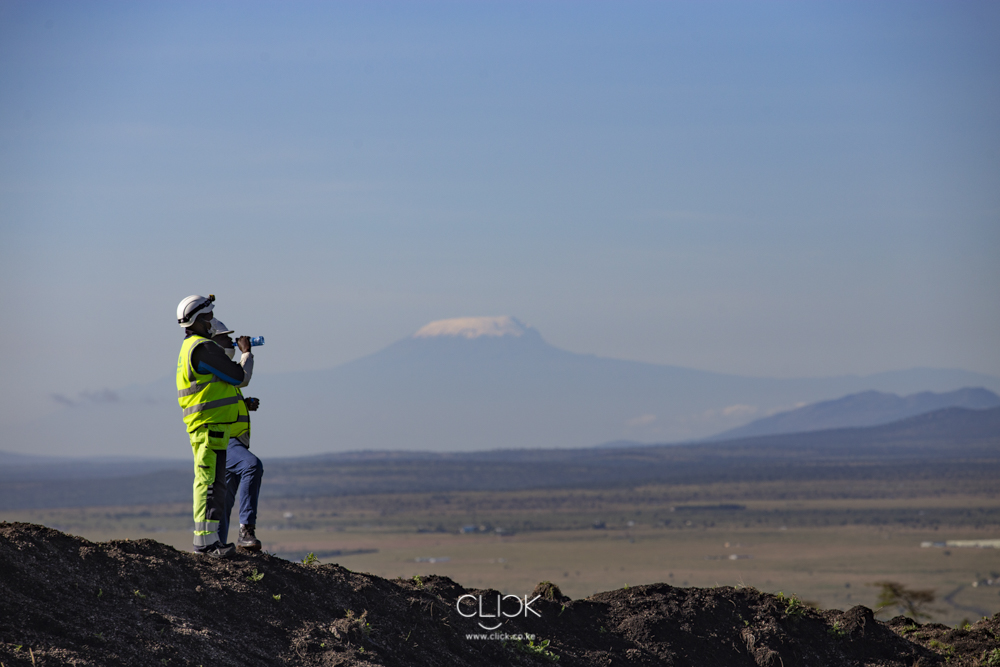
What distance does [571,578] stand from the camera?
328 feet

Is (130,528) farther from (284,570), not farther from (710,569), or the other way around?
(284,570)

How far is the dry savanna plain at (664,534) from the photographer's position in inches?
3826

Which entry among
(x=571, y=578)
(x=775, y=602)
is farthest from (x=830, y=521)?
(x=775, y=602)

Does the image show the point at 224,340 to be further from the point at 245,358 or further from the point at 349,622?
the point at 349,622

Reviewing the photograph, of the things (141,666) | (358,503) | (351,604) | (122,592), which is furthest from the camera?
(358,503)

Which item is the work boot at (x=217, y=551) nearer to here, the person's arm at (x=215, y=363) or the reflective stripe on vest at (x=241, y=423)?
the reflective stripe on vest at (x=241, y=423)

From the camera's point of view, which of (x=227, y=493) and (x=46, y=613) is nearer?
(x=46, y=613)

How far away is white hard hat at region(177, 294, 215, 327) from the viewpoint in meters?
10.9

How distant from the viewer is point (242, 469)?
1113cm

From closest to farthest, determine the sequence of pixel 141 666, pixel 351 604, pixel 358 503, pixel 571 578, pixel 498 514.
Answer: pixel 141 666 → pixel 351 604 → pixel 571 578 → pixel 498 514 → pixel 358 503

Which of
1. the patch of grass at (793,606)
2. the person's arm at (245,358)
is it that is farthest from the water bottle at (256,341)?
the patch of grass at (793,606)

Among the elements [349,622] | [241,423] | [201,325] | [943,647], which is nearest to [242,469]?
[241,423]

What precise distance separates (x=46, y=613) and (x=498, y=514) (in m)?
162

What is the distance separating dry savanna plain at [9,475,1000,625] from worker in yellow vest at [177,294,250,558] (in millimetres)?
64489
